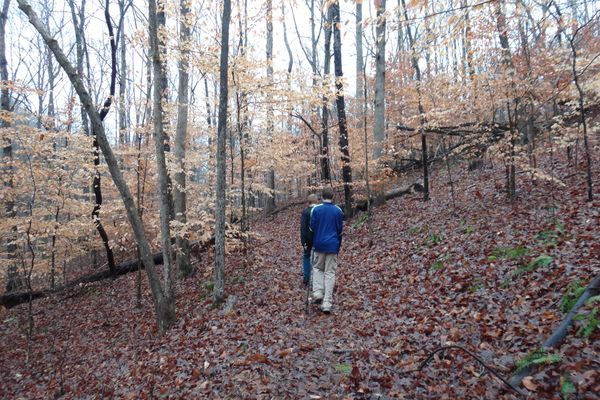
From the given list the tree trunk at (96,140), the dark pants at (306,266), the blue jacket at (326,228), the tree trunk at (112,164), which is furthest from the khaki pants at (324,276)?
the tree trunk at (96,140)

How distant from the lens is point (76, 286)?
13422 millimetres

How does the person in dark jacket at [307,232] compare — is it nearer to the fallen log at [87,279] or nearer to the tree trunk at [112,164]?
the tree trunk at [112,164]

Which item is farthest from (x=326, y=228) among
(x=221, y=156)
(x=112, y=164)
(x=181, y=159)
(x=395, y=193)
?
(x=395, y=193)

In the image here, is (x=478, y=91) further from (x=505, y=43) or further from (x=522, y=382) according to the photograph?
(x=522, y=382)

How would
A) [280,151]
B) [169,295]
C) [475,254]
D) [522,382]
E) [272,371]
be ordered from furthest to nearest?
[280,151] → [169,295] → [475,254] → [272,371] → [522,382]

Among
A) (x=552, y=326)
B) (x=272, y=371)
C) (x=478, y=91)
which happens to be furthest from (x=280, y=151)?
(x=552, y=326)

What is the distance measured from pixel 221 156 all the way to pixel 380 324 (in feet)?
14.9

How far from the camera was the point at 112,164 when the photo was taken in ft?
22.4

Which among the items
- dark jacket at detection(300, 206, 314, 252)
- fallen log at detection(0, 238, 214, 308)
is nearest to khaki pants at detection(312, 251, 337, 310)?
dark jacket at detection(300, 206, 314, 252)

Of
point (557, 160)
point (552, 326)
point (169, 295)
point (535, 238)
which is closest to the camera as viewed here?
point (552, 326)

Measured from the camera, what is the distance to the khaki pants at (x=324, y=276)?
21.0ft

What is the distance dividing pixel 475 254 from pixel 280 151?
27.0 feet

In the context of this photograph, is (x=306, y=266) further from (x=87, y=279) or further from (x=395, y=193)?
(x=87, y=279)

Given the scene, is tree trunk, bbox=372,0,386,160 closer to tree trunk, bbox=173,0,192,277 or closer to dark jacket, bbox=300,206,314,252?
dark jacket, bbox=300,206,314,252
